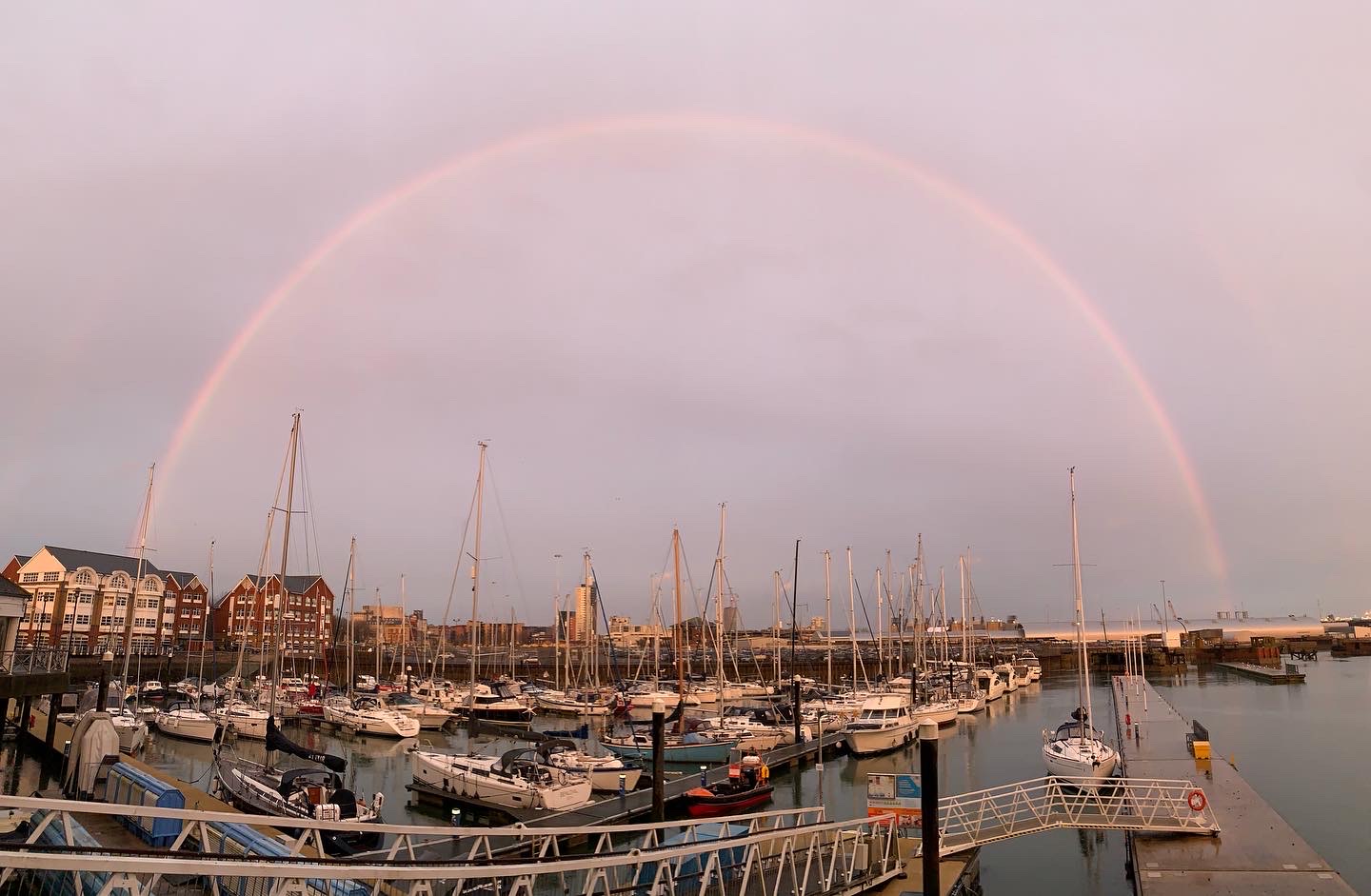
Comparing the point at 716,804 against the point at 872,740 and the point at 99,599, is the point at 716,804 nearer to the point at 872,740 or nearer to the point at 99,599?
the point at 872,740

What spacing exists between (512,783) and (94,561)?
4742 inches

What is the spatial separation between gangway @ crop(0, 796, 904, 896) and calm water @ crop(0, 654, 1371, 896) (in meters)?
9.10

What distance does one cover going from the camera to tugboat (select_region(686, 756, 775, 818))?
37.4 metres

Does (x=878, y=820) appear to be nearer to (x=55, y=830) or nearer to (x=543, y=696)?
(x=55, y=830)

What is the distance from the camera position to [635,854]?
13.7 m

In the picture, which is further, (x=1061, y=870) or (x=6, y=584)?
(x=6, y=584)

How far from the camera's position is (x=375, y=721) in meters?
69.4

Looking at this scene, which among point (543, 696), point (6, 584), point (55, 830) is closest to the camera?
point (55, 830)

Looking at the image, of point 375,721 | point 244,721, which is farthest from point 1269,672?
point 244,721

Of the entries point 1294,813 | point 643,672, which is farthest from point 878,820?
point 643,672

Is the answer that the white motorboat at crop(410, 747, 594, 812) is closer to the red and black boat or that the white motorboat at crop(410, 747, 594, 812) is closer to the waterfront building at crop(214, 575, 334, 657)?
the red and black boat

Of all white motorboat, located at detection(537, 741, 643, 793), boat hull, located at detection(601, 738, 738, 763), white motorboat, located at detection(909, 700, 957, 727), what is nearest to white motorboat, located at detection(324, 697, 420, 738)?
boat hull, located at detection(601, 738, 738, 763)

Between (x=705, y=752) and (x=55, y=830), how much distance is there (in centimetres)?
3951

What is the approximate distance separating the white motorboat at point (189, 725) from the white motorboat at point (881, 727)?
47.5m
